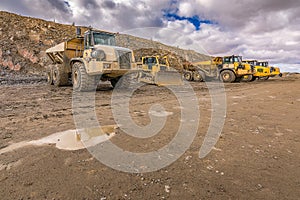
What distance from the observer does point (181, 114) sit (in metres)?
4.59

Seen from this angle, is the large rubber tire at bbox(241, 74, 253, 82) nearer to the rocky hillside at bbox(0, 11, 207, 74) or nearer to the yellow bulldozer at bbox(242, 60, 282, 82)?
the yellow bulldozer at bbox(242, 60, 282, 82)

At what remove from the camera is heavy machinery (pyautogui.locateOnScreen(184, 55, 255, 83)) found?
15.9 m

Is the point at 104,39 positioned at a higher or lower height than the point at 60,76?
higher

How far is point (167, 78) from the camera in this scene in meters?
12.4

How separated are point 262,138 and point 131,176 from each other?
2.20m

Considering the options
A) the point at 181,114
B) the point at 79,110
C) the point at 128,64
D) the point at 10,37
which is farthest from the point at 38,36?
the point at 181,114

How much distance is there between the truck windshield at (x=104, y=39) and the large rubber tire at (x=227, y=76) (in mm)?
11027

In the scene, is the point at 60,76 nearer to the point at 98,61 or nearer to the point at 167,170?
the point at 98,61

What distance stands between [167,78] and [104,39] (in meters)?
5.05

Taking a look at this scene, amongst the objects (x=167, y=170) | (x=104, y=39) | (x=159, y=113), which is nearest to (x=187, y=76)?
(x=104, y=39)

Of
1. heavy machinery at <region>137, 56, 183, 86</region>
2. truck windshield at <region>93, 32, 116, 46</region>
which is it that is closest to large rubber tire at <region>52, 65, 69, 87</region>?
truck windshield at <region>93, 32, 116, 46</region>

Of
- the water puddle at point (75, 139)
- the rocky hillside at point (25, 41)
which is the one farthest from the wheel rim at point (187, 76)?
the water puddle at point (75, 139)

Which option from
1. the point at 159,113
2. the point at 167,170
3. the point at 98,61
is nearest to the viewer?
the point at 167,170

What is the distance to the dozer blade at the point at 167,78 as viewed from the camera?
11.9 m
